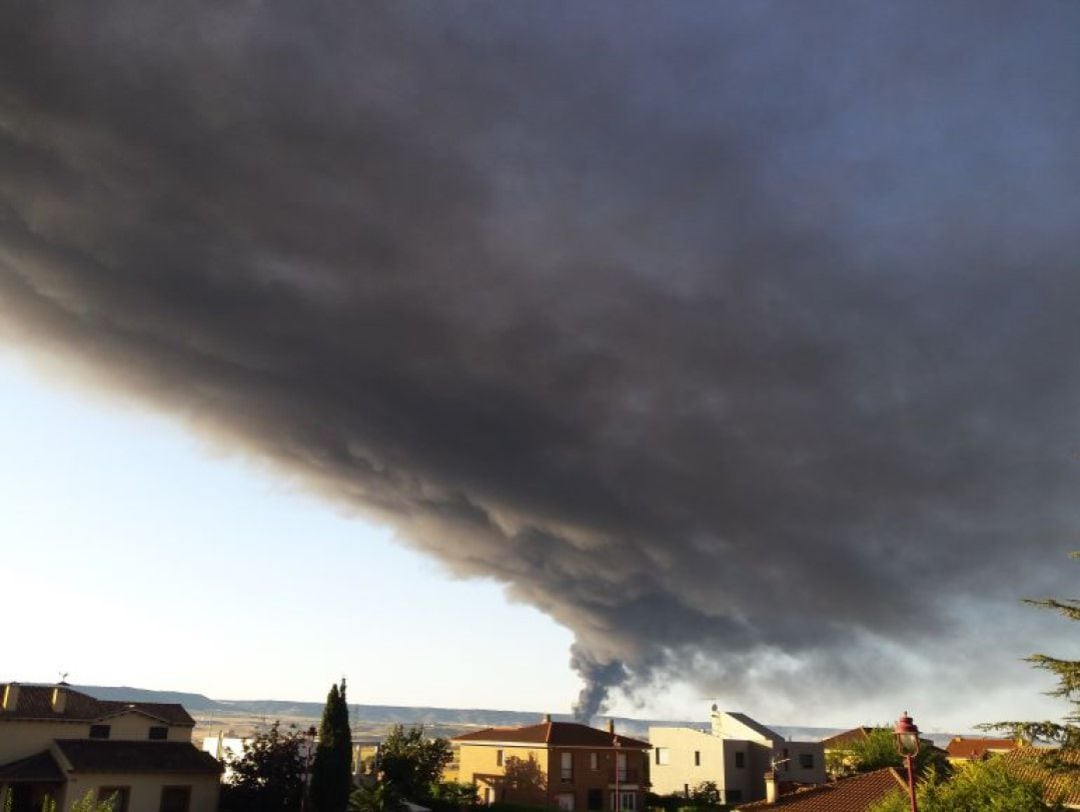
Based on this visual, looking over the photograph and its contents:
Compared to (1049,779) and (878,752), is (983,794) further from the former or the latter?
(878,752)

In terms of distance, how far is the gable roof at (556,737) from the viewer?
235ft

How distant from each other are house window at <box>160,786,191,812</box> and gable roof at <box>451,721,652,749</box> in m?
27.0

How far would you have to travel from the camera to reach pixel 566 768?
231 feet

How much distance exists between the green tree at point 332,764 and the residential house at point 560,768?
2007cm

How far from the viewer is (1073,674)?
2272cm

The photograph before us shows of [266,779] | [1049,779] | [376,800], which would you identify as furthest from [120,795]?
[1049,779]

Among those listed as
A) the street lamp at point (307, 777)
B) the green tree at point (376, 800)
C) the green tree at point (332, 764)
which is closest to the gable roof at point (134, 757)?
the street lamp at point (307, 777)

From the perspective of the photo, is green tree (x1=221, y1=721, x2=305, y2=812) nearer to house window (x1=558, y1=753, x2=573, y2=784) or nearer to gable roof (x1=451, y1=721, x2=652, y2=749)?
gable roof (x1=451, y1=721, x2=652, y2=749)

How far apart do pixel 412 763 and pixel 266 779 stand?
11.9 m

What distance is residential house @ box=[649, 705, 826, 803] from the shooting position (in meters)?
87.4

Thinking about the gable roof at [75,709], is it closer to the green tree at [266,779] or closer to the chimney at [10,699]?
the chimney at [10,699]

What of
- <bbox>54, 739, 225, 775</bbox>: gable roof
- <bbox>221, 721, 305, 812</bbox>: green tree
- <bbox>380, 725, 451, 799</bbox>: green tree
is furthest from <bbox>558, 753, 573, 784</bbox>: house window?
<bbox>54, 739, 225, 775</bbox>: gable roof

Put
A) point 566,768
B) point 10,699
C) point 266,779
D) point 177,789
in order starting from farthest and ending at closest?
point 566,768
point 266,779
point 10,699
point 177,789

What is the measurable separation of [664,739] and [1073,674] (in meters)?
78.4
